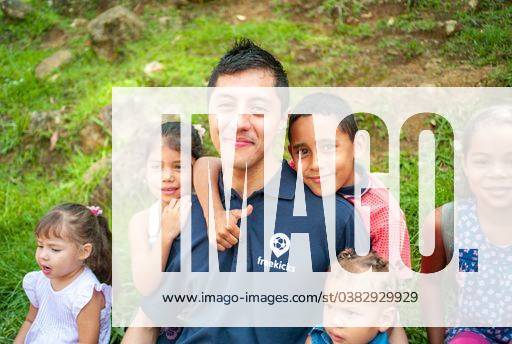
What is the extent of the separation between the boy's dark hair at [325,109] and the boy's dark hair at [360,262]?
0.59 meters

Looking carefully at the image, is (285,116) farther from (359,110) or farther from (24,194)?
(24,194)

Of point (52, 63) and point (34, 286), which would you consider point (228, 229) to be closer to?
point (34, 286)

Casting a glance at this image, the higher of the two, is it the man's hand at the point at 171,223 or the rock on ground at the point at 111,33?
the rock on ground at the point at 111,33

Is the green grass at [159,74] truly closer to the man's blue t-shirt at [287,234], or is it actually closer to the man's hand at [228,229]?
the man's blue t-shirt at [287,234]

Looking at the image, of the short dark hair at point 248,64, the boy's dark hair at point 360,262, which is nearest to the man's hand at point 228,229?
the boy's dark hair at point 360,262

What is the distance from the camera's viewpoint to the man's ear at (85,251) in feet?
9.66

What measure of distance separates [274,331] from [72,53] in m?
4.70

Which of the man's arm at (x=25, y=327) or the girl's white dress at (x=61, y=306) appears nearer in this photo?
the girl's white dress at (x=61, y=306)

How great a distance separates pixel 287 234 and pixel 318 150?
42 cm

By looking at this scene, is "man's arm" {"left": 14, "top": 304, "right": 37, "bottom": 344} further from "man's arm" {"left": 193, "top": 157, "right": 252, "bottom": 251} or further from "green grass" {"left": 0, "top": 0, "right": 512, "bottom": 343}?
"man's arm" {"left": 193, "top": 157, "right": 252, "bottom": 251}

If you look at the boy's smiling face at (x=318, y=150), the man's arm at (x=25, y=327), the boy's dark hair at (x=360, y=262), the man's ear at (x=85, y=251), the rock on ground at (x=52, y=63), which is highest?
the rock on ground at (x=52, y=63)

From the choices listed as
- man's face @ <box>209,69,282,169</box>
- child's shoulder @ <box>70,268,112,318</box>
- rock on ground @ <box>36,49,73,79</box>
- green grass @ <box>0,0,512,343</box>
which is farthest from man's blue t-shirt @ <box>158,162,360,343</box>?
rock on ground @ <box>36,49,73,79</box>

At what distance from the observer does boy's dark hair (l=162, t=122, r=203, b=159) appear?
3072 millimetres

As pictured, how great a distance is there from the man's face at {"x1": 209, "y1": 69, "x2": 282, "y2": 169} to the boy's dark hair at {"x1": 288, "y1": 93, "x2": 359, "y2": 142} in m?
0.16
